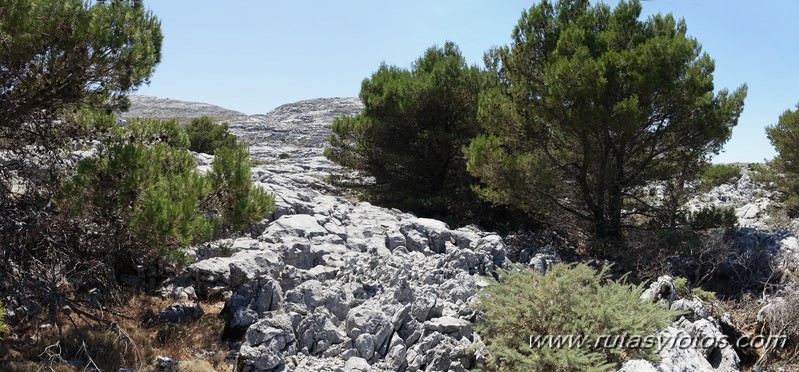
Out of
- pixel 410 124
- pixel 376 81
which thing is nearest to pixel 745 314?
pixel 410 124

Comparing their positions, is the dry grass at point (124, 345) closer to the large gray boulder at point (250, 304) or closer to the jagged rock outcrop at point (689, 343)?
the large gray boulder at point (250, 304)

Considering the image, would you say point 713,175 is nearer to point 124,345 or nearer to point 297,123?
point 124,345

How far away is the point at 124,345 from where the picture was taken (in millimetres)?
5992

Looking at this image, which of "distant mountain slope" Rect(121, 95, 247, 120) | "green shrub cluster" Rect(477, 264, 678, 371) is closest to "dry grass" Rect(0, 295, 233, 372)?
"green shrub cluster" Rect(477, 264, 678, 371)

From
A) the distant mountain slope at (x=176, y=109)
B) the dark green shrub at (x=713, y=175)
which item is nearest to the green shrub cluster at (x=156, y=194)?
the dark green shrub at (x=713, y=175)

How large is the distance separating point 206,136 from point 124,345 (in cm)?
1964

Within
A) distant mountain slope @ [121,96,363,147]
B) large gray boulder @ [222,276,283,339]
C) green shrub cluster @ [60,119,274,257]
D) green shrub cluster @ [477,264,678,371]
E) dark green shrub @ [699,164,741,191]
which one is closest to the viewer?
green shrub cluster @ [60,119,274,257]

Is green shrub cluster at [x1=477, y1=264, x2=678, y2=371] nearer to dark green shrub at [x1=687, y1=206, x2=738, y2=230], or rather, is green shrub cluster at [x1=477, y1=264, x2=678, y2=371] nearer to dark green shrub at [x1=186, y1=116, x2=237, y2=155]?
dark green shrub at [x1=687, y1=206, x2=738, y2=230]

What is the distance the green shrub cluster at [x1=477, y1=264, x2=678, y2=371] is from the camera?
5793mm

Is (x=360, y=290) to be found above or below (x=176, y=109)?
below

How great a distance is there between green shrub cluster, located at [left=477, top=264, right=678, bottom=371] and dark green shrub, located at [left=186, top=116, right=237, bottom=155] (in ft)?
61.7

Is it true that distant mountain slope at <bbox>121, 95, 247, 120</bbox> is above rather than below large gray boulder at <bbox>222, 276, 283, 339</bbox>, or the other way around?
above

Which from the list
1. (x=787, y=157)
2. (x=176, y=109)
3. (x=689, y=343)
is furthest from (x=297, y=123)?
(x=689, y=343)

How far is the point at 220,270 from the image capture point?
798cm
